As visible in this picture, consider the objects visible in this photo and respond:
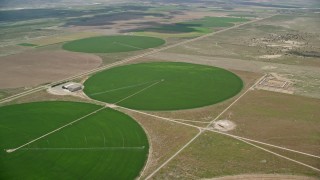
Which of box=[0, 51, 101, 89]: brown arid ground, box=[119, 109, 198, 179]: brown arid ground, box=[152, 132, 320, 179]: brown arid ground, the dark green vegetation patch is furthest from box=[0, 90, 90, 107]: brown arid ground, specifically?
the dark green vegetation patch

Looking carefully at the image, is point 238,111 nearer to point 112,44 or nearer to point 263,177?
point 263,177

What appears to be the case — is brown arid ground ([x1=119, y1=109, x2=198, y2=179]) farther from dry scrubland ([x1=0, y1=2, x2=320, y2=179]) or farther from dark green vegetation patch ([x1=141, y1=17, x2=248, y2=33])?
dark green vegetation patch ([x1=141, y1=17, x2=248, y2=33])

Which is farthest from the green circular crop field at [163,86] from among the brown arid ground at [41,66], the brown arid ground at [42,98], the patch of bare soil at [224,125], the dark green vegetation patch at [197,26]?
the dark green vegetation patch at [197,26]

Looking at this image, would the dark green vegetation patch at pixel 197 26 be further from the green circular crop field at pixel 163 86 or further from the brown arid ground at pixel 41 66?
the green circular crop field at pixel 163 86

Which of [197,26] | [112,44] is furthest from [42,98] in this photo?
[197,26]

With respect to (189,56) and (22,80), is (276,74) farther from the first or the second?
(22,80)
